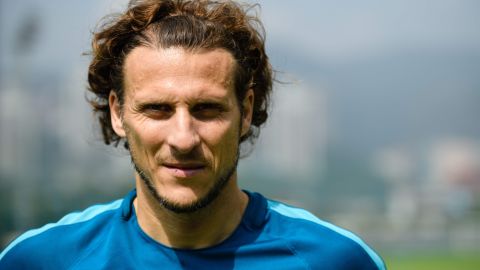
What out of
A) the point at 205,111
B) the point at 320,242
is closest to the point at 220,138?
the point at 205,111

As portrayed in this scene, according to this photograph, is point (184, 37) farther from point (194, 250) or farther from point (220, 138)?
point (194, 250)

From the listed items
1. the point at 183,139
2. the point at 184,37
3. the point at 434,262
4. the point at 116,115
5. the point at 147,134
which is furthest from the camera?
the point at 434,262

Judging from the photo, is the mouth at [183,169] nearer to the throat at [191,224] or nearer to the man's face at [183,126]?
the man's face at [183,126]

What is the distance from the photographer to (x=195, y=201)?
317 centimetres

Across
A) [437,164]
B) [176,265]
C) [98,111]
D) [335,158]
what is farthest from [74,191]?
[437,164]

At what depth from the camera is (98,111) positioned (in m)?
4.24

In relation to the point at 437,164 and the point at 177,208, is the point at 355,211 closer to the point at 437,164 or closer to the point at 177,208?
the point at 437,164

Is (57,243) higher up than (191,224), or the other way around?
(191,224)

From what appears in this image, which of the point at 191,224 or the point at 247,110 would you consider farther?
the point at 247,110

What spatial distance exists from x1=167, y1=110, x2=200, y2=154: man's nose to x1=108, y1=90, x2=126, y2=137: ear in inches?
16.1

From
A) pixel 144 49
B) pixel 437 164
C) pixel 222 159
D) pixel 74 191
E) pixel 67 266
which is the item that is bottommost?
pixel 437 164

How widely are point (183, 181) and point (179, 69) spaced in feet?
1.52

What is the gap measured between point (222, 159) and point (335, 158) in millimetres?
31003

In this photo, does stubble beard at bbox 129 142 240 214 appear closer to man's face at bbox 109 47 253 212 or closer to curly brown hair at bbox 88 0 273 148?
man's face at bbox 109 47 253 212
